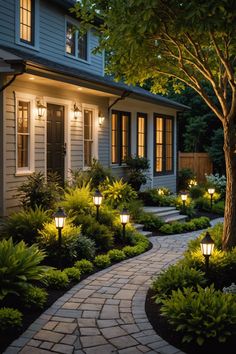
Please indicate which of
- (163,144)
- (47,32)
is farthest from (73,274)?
(163,144)

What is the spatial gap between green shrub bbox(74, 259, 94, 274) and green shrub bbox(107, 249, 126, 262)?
866mm

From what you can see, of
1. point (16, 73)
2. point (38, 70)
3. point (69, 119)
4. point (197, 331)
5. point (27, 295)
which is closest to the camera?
point (197, 331)

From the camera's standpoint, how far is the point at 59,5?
14.0 metres

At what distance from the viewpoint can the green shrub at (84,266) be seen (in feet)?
25.3

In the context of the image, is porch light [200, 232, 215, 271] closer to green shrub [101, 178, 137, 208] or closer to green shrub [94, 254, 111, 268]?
green shrub [94, 254, 111, 268]

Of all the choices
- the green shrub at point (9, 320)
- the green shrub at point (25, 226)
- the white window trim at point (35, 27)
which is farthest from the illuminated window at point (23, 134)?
the green shrub at point (9, 320)

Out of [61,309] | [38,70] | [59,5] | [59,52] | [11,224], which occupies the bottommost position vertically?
[61,309]

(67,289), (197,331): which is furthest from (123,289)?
(197,331)

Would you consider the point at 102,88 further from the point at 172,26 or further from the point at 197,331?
the point at 197,331

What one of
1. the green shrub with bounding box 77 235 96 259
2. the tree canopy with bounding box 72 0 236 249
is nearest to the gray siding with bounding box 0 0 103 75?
the tree canopy with bounding box 72 0 236 249

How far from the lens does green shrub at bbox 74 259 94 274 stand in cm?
770

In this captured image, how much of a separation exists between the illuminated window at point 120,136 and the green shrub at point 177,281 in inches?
372

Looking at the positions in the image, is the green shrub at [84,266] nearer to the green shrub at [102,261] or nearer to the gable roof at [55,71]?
the green shrub at [102,261]

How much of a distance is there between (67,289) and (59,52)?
8.91 m
